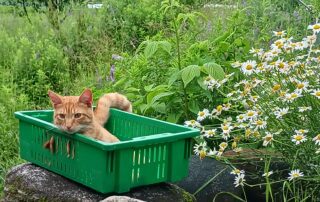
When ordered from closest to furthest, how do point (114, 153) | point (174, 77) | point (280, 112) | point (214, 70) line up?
point (114, 153), point (280, 112), point (214, 70), point (174, 77)

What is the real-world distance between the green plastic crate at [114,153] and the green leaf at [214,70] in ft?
2.07

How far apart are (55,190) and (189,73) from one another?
Result: 53.5 inches

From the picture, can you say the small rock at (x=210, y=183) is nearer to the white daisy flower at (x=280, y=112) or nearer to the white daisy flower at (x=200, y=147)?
the white daisy flower at (x=200, y=147)

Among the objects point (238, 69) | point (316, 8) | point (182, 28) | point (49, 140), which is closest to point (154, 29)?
point (182, 28)

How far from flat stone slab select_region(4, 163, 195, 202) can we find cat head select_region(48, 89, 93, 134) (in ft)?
1.13

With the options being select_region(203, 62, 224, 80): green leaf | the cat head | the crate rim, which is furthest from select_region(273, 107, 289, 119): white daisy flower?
the cat head

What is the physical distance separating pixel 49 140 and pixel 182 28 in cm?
371

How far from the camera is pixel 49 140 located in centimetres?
430

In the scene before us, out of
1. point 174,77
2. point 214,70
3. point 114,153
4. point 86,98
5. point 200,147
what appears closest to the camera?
point 114,153

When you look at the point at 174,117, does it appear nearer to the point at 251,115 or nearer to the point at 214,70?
the point at 214,70

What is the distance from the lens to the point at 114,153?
12.6 ft

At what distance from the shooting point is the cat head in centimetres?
412

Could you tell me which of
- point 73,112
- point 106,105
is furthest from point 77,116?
point 106,105

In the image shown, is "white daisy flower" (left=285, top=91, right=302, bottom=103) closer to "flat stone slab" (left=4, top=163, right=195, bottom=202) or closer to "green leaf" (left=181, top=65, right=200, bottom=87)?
"flat stone slab" (left=4, top=163, right=195, bottom=202)
